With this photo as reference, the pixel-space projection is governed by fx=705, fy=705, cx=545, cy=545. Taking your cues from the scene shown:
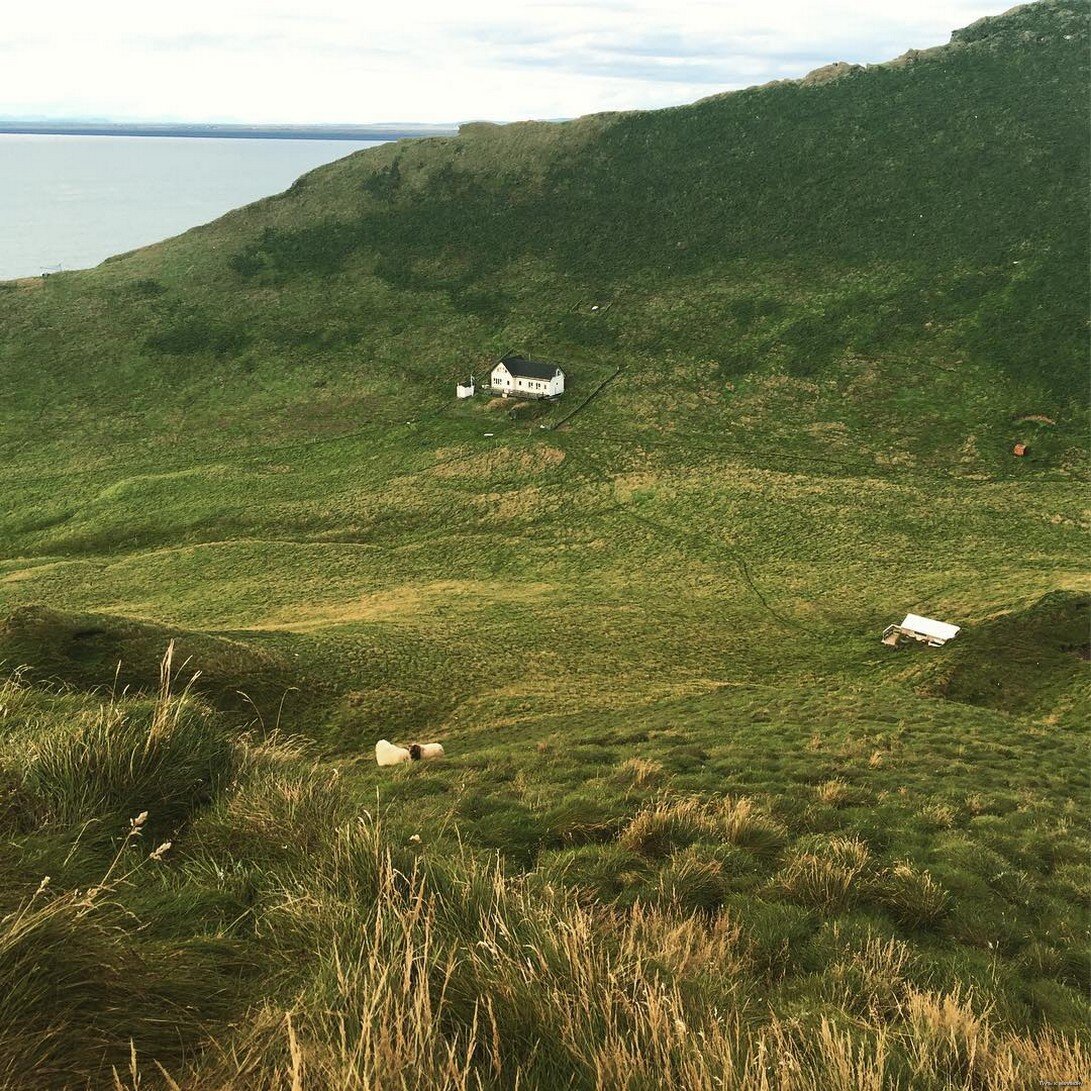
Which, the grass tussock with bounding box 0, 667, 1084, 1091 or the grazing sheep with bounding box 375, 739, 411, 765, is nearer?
the grass tussock with bounding box 0, 667, 1084, 1091

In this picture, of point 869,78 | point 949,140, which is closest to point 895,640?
point 949,140

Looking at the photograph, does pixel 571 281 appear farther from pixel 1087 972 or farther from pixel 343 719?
pixel 1087 972

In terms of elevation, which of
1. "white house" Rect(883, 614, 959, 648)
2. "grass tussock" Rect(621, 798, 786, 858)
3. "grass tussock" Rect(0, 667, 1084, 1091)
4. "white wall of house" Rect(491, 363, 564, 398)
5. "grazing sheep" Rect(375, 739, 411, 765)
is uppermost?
"grass tussock" Rect(0, 667, 1084, 1091)

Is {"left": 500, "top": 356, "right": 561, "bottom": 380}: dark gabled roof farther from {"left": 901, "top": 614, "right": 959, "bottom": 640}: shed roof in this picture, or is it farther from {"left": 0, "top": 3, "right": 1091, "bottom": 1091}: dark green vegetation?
{"left": 901, "top": 614, "right": 959, "bottom": 640}: shed roof

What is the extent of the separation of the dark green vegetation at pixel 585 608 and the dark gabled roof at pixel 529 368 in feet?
14.6

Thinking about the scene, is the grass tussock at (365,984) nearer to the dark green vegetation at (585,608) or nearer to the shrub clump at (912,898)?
the dark green vegetation at (585,608)

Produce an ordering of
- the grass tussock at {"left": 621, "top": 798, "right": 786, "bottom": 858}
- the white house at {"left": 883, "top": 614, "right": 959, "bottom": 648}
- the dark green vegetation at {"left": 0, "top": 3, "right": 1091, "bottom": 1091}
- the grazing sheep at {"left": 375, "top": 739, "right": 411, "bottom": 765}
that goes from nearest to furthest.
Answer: the dark green vegetation at {"left": 0, "top": 3, "right": 1091, "bottom": 1091} < the grass tussock at {"left": 621, "top": 798, "right": 786, "bottom": 858} < the grazing sheep at {"left": 375, "top": 739, "right": 411, "bottom": 765} < the white house at {"left": 883, "top": 614, "right": 959, "bottom": 648}

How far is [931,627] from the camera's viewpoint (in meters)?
34.3

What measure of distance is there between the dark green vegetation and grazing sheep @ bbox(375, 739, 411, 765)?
4.02ft

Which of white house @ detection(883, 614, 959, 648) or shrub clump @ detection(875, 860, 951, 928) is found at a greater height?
shrub clump @ detection(875, 860, 951, 928)

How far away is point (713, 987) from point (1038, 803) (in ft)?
47.4

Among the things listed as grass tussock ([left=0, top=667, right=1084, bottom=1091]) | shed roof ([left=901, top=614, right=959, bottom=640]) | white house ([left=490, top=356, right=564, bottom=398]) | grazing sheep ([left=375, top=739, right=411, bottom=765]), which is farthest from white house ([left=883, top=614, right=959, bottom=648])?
white house ([left=490, top=356, right=564, bottom=398])

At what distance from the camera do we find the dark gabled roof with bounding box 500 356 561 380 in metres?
75.8

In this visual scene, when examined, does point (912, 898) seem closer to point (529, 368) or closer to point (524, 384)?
point (524, 384)
